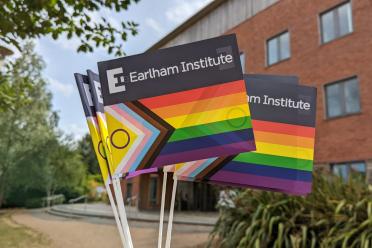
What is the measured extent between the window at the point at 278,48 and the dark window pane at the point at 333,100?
278cm

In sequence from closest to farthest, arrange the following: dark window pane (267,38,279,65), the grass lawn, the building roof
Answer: the grass lawn
dark window pane (267,38,279,65)
the building roof

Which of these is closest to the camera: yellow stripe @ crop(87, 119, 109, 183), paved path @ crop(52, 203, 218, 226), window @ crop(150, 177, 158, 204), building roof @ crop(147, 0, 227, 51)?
yellow stripe @ crop(87, 119, 109, 183)

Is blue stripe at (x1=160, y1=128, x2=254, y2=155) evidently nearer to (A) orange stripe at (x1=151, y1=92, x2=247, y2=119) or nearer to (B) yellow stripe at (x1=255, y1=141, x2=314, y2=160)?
(A) orange stripe at (x1=151, y1=92, x2=247, y2=119)

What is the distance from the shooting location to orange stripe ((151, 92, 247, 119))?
4.66 feet

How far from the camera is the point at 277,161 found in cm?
174

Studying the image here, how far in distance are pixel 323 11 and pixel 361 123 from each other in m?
5.19

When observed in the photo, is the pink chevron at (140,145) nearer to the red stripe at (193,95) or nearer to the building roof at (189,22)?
the red stripe at (193,95)

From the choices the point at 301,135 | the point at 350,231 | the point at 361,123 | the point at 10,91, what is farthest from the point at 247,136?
the point at 361,123

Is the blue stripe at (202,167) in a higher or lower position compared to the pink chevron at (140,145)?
lower

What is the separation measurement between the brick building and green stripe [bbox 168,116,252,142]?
1041cm

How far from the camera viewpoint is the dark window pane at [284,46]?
1633 cm

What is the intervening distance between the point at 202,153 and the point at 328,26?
1509cm

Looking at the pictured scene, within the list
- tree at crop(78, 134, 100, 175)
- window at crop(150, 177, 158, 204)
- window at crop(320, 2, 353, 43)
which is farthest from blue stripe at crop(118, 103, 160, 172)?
tree at crop(78, 134, 100, 175)

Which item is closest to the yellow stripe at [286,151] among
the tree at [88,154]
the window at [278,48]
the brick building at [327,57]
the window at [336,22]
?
the brick building at [327,57]
